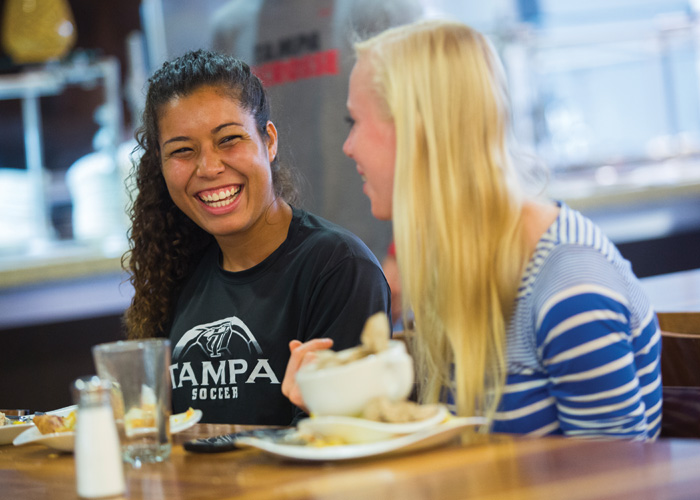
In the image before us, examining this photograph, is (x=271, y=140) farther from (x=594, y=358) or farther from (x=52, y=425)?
(x=594, y=358)

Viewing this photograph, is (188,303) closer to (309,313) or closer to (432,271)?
(309,313)

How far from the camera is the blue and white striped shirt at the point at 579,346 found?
963mm

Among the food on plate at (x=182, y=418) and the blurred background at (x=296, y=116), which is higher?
the blurred background at (x=296, y=116)

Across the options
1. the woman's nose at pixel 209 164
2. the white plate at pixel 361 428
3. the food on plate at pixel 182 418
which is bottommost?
the food on plate at pixel 182 418

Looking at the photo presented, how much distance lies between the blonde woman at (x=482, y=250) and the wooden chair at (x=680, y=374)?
8cm

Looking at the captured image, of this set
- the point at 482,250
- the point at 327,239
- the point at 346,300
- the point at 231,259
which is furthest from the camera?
the point at 231,259

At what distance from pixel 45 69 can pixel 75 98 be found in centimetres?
40

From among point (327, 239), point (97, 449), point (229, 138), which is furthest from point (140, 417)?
point (229, 138)

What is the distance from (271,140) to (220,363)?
0.49m

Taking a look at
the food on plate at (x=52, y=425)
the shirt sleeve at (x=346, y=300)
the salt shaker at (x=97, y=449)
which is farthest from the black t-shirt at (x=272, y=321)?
the salt shaker at (x=97, y=449)

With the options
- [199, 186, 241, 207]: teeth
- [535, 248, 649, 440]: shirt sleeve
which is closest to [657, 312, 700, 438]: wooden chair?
[535, 248, 649, 440]: shirt sleeve

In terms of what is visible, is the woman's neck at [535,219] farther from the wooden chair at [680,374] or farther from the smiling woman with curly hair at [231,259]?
the smiling woman with curly hair at [231,259]

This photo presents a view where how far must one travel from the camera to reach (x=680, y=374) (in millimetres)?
1392

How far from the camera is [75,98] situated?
3.86 m
